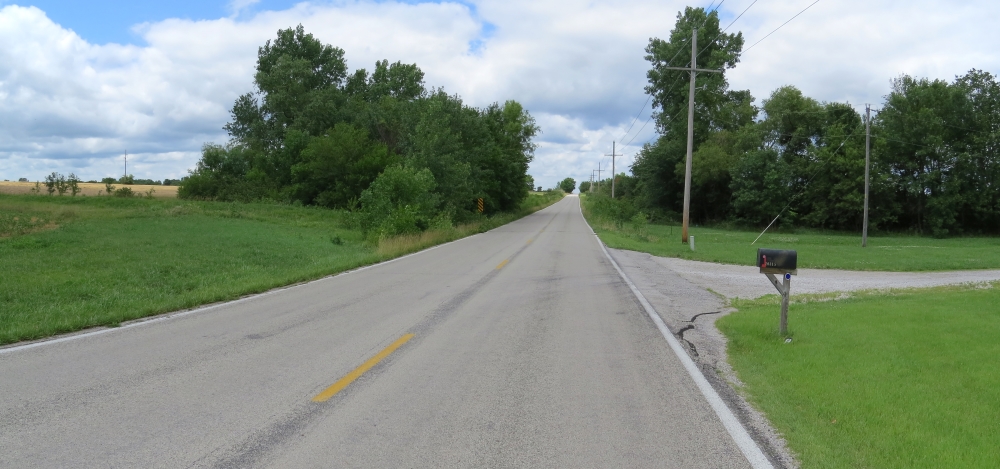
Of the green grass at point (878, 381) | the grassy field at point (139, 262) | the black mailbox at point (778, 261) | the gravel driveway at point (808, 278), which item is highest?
the black mailbox at point (778, 261)

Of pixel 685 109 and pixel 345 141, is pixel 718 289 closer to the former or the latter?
pixel 345 141

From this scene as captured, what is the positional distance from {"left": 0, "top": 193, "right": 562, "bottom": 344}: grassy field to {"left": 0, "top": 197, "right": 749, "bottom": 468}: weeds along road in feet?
4.58

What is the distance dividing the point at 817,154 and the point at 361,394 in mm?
58249

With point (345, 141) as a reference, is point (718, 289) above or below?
below

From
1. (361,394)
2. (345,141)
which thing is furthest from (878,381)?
(345,141)

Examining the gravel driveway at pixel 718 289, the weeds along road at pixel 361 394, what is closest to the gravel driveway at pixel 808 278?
the gravel driveway at pixel 718 289

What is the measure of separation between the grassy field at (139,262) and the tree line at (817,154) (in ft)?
116

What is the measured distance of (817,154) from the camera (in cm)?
5641

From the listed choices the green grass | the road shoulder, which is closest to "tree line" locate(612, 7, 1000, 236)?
the road shoulder

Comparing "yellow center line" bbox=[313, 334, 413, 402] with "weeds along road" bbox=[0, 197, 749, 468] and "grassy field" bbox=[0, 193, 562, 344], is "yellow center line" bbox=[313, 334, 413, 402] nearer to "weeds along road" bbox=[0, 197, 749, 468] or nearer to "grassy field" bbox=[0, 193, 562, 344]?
"weeds along road" bbox=[0, 197, 749, 468]

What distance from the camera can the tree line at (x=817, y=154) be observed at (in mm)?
51219

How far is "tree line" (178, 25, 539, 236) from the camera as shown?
4125 centimetres

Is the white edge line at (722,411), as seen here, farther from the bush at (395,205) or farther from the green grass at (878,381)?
the bush at (395,205)

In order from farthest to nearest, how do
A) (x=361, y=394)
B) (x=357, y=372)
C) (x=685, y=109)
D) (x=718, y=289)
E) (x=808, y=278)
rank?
(x=685, y=109) < (x=808, y=278) < (x=718, y=289) < (x=357, y=372) < (x=361, y=394)
